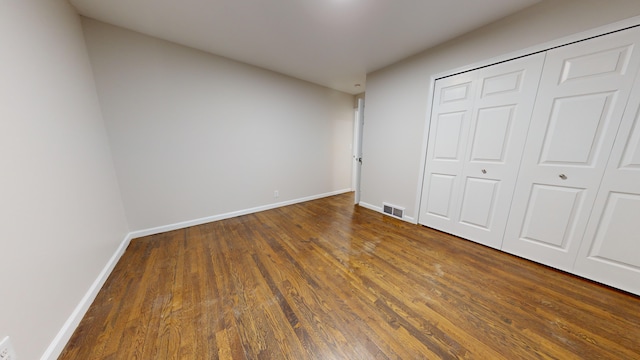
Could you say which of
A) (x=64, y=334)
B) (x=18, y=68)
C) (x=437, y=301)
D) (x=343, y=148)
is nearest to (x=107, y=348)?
(x=64, y=334)

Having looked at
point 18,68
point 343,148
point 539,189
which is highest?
point 18,68

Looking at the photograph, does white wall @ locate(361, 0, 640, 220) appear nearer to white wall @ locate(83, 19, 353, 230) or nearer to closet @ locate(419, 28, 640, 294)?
closet @ locate(419, 28, 640, 294)

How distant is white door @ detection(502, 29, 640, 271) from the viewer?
58.5 inches

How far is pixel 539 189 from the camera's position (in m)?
1.87

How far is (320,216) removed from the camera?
10.4 feet

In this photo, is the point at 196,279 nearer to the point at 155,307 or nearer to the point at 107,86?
the point at 155,307

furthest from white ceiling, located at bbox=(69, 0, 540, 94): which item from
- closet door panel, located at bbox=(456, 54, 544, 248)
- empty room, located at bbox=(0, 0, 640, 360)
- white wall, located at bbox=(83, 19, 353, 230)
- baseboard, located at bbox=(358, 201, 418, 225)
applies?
baseboard, located at bbox=(358, 201, 418, 225)

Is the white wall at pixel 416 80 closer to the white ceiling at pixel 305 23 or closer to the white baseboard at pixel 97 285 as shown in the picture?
the white ceiling at pixel 305 23

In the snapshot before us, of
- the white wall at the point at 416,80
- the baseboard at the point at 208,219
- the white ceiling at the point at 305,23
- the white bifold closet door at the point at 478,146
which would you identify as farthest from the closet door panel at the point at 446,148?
the baseboard at the point at 208,219

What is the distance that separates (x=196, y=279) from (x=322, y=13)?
9.03 feet

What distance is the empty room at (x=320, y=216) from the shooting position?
114cm

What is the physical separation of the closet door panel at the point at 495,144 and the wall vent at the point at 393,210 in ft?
2.63

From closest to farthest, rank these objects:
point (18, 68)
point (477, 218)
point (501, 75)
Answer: point (18, 68) → point (501, 75) → point (477, 218)

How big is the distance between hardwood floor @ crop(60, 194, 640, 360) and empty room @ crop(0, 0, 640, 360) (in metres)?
0.02
